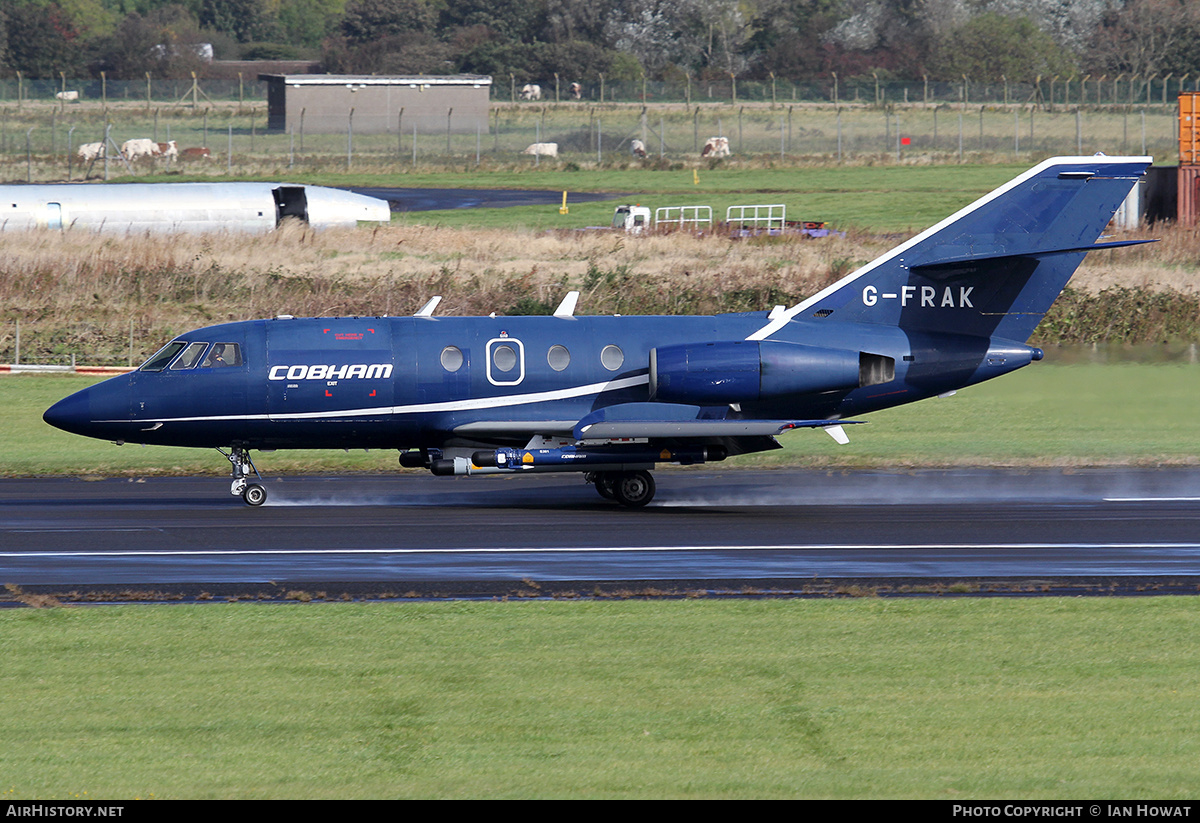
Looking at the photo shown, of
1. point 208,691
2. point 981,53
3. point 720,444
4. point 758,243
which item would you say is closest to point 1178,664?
point 208,691

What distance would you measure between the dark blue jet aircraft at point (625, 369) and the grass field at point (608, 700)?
23.8 feet

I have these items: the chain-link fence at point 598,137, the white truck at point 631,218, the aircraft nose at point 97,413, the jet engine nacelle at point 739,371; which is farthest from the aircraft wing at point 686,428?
the chain-link fence at point 598,137

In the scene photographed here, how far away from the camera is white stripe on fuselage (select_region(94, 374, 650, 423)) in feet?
73.2

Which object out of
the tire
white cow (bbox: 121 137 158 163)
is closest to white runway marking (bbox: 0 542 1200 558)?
the tire

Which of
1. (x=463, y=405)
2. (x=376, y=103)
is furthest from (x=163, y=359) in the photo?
(x=376, y=103)

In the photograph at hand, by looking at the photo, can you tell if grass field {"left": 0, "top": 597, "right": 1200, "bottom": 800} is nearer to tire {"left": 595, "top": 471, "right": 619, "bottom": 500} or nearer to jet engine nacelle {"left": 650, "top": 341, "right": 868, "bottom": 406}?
jet engine nacelle {"left": 650, "top": 341, "right": 868, "bottom": 406}

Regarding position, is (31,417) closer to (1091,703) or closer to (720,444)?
(720,444)

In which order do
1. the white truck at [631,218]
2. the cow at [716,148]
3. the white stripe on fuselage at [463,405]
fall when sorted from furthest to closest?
the cow at [716,148] → the white truck at [631,218] → the white stripe on fuselage at [463,405]

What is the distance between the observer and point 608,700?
37.8 feet

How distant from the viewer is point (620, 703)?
450 inches

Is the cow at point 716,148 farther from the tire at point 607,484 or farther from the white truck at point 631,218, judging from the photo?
the tire at point 607,484

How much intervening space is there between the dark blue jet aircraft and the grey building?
7684 centimetres

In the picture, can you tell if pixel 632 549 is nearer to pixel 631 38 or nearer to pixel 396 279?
pixel 396 279

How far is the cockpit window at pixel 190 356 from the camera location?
22.3 m
